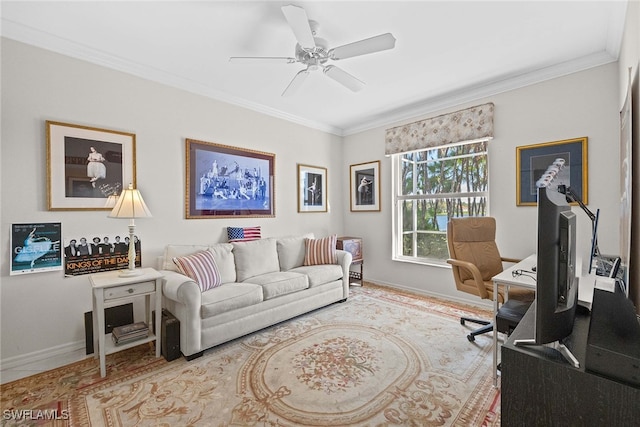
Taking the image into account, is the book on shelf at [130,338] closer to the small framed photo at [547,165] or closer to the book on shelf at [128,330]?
the book on shelf at [128,330]

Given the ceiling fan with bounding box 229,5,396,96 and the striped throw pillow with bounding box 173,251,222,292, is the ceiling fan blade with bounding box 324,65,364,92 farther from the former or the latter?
the striped throw pillow with bounding box 173,251,222,292

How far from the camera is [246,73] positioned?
294 cm

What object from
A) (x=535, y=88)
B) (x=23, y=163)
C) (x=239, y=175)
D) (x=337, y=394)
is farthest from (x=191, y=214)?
(x=535, y=88)

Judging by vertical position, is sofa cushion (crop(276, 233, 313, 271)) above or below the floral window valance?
below

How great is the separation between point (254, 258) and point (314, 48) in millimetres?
2170

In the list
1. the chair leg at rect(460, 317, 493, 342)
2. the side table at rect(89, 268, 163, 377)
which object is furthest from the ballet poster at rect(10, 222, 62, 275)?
the chair leg at rect(460, 317, 493, 342)

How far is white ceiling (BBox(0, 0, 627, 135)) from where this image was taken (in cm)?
201

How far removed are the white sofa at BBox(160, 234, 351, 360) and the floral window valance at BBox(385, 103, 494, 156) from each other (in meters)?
1.81

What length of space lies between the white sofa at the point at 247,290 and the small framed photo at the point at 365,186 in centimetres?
117

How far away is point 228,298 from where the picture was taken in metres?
2.48

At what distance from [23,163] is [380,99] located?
3589mm

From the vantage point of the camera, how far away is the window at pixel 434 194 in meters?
3.58

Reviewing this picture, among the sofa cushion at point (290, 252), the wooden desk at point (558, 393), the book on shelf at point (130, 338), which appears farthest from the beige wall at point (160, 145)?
the wooden desk at point (558, 393)

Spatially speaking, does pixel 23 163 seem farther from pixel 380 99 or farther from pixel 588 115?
pixel 588 115
